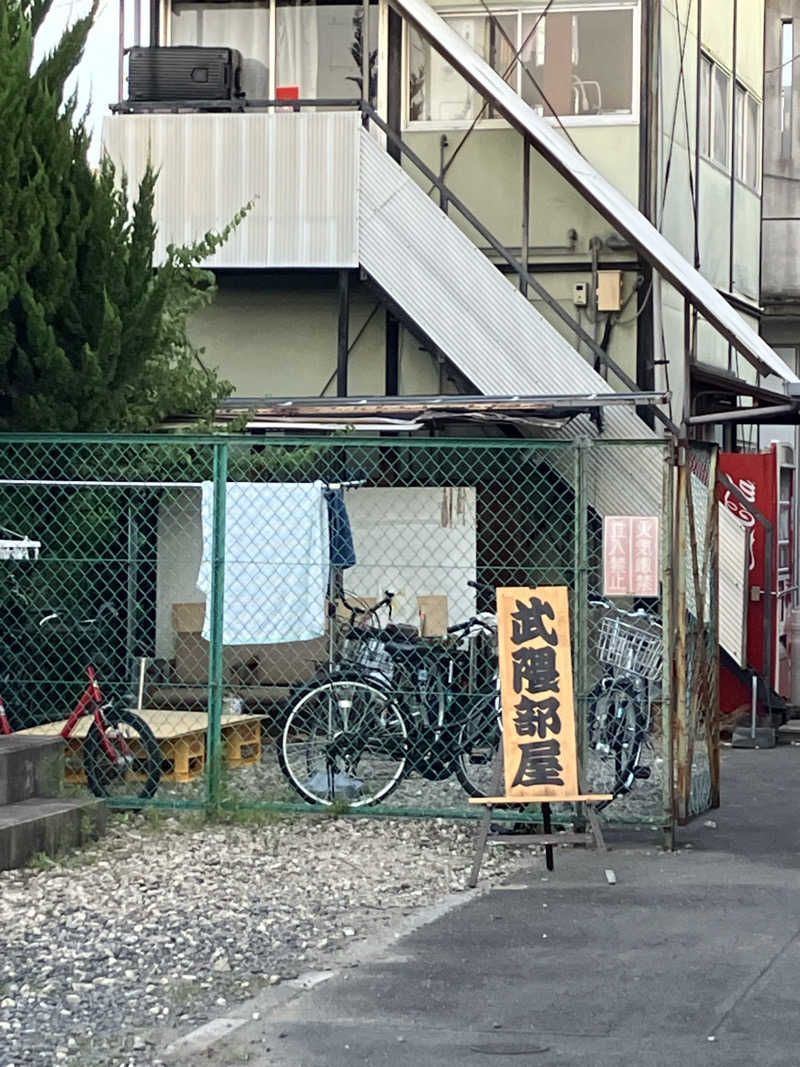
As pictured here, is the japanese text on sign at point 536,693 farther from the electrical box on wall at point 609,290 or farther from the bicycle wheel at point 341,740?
the electrical box on wall at point 609,290

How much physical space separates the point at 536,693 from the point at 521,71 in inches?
381

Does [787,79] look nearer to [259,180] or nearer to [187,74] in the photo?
[187,74]

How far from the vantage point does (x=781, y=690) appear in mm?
15312

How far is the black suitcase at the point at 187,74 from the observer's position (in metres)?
16.5

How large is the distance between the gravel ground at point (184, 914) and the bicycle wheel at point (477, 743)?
599 millimetres

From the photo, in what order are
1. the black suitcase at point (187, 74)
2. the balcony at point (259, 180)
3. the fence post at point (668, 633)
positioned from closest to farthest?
the fence post at point (668, 633) → the balcony at point (259, 180) → the black suitcase at point (187, 74)

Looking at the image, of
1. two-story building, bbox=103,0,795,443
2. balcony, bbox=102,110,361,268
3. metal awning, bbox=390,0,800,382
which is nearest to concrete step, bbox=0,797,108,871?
two-story building, bbox=103,0,795,443

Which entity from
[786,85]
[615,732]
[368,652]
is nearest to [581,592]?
[615,732]

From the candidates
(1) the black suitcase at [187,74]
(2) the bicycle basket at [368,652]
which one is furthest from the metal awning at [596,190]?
(2) the bicycle basket at [368,652]

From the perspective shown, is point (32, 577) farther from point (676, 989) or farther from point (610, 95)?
point (610, 95)

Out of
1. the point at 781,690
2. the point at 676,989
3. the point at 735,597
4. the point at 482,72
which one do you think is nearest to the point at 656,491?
the point at 735,597

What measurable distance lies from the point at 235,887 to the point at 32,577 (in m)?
3.30

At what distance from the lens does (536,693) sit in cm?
885

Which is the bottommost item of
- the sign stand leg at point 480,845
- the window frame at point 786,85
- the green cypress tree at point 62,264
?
the sign stand leg at point 480,845
